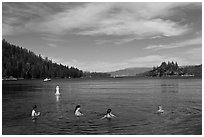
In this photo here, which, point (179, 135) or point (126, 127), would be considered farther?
point (126, 127)

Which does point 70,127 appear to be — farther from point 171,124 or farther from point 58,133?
point 171,124

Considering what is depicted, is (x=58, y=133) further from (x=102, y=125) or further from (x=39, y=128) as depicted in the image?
(x=102, y=125)

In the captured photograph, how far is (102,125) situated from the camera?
25.4 meters

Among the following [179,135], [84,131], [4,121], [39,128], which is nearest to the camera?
[179,135]

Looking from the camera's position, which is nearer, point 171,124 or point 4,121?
point 171,124

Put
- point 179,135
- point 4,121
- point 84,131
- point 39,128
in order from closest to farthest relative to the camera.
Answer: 1. point 179,135
2. point 84,131
3. point 39,128
4. point 4,121

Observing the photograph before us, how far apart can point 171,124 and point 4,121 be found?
688 inches

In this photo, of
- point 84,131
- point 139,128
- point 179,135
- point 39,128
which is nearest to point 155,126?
point 139,128

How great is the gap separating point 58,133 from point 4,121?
28.8ft

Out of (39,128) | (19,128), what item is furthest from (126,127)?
(19,128)

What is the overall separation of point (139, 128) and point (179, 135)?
3.79 meters

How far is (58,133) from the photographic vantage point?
22.3 metres

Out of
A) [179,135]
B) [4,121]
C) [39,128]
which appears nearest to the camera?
[179,135]

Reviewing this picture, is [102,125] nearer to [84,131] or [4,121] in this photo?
[84,131]
